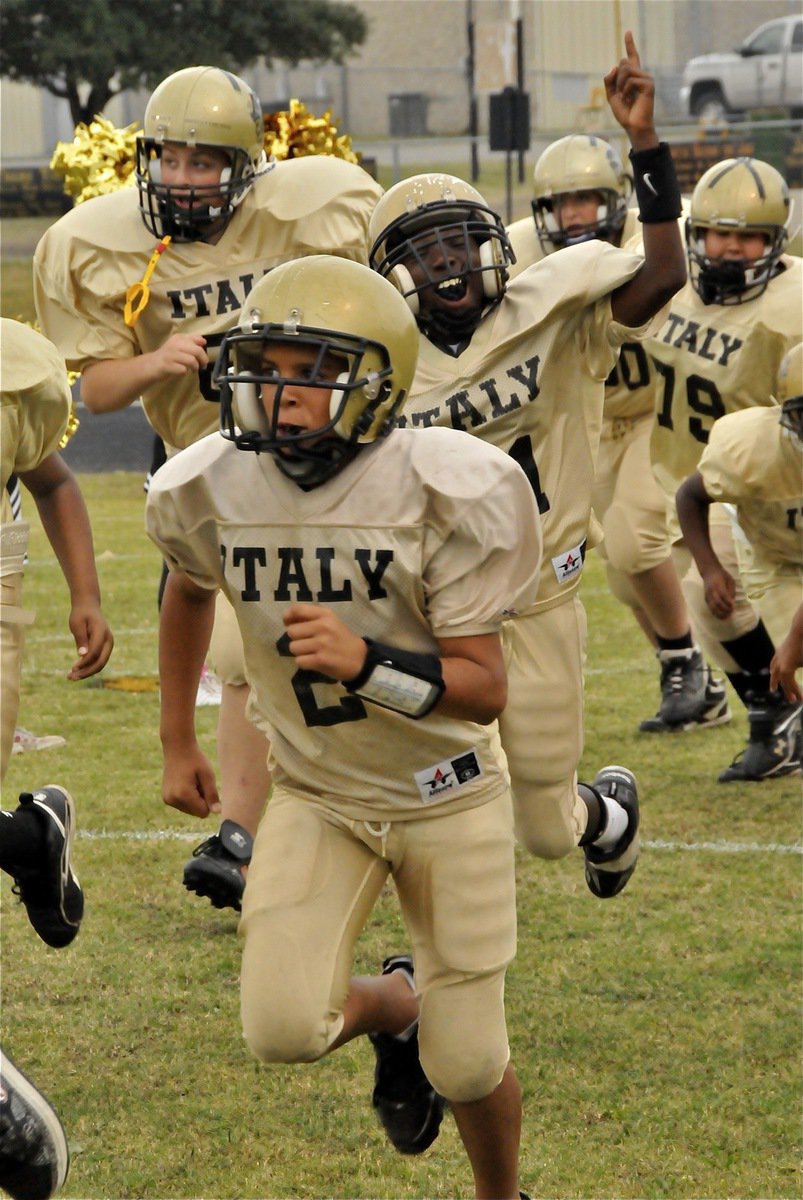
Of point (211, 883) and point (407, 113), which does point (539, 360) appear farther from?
point (407, 113)

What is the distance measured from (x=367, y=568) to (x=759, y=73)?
25062mm

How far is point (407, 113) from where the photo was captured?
3288cm

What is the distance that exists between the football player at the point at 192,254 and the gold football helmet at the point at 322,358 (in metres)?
1.44

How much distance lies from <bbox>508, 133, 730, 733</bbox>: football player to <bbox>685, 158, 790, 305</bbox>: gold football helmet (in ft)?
1.20

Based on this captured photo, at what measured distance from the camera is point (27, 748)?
6148mm

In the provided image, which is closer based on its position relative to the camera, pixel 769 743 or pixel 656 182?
pixel 656 182

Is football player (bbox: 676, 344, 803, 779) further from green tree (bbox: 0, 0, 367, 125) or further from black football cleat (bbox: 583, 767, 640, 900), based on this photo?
green tree (bbox: 0, 0, 367, 125)

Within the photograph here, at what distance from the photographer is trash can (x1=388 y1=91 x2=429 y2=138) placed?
1287 inches

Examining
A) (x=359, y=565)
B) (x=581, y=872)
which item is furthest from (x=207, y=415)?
(x=359, y=565)

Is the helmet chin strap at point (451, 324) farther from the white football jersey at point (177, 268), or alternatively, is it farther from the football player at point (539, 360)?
the white football jersey at point (177, 268)

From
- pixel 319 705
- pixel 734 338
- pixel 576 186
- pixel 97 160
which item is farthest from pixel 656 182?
pixel 97 160

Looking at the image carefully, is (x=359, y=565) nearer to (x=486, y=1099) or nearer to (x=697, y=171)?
(x=486, y=1099)

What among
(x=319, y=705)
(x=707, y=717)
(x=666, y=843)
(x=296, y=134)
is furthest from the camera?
(x=296, y=134)

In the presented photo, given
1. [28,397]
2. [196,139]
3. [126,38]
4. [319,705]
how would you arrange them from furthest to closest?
[126,38], [196,139], [28,397], [319,705]
